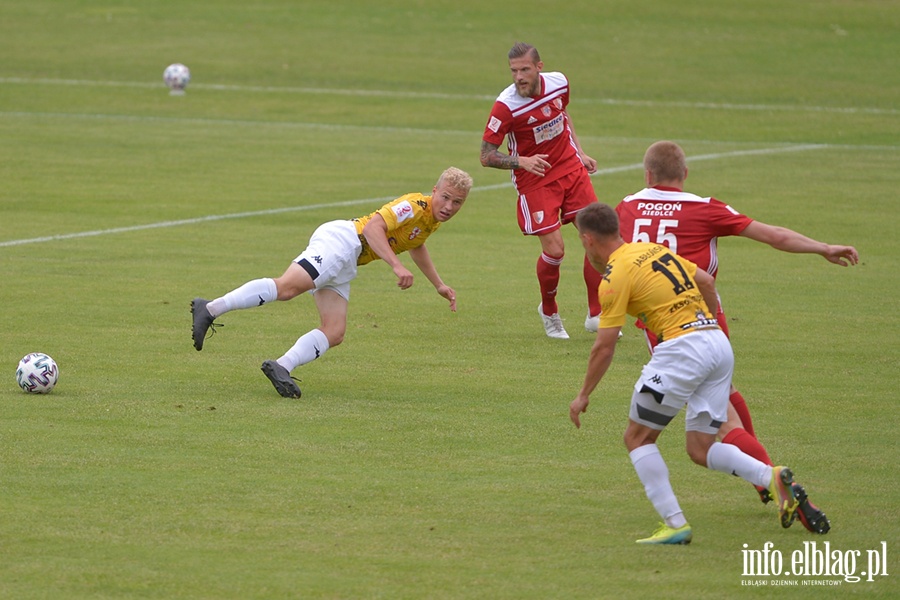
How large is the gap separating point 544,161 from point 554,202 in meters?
0.53

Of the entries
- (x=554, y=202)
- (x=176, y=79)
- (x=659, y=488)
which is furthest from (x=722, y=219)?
(x=176, y=79)

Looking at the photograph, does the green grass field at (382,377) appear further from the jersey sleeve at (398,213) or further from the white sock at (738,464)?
the jersey sleeve at (398,213)

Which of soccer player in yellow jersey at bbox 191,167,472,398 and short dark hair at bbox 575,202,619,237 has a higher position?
short dark hair at bbox 575,202,619,237

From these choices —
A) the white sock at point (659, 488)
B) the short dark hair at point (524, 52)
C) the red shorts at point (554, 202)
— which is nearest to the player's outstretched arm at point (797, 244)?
the white sock at point (659, 488)

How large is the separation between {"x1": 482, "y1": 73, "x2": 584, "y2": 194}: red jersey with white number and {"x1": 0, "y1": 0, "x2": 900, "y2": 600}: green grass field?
5.13ft

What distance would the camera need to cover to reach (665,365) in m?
7.12

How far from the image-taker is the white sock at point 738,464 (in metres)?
7.11

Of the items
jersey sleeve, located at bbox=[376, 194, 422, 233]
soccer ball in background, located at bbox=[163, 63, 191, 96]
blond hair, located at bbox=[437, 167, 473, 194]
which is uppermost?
blond hair, located at bbox=[437, 167, 473, 194]

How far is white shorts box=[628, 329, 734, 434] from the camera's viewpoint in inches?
279

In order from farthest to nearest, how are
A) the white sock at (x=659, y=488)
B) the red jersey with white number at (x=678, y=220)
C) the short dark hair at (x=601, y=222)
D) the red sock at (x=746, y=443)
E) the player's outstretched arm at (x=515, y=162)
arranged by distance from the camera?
the player's outstretched arm at (x=515, y=162) < the red jersey with white number at (x=678, y=220) < the red sock at (x=746, y=443) < the short dark hair at (x=601, y=222) < the white sock at (x=659, y=488)

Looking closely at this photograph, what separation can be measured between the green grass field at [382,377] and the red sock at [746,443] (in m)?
0.37

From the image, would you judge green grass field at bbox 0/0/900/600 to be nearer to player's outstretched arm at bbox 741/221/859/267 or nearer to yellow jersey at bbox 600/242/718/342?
yellow jersey at bbox 600/242/718/342

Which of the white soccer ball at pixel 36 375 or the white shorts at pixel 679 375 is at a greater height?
the white shorts at pixel 679 375
